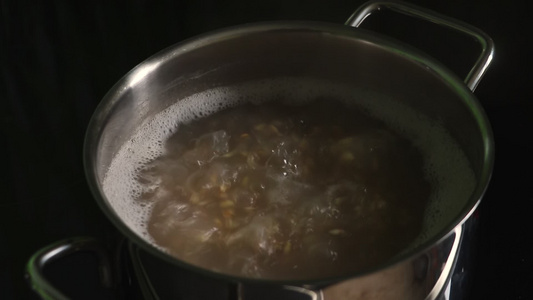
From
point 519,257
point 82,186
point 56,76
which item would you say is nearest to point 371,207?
point 519,257

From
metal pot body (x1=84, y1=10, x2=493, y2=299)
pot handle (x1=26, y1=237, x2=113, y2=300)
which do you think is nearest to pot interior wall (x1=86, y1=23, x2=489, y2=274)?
metal pot body (x1=84, y1=10, x2=493, y2=299)

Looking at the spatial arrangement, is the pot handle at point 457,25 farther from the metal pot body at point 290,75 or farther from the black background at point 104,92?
the black background at point 104,92

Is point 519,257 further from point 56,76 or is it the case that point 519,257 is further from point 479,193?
point 56,76

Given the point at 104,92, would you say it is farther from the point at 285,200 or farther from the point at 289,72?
the point at 285,200

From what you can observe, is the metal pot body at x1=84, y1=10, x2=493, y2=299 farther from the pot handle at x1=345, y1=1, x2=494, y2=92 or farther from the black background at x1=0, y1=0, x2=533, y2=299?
the black background at x1=0, y1=0, x2=533, y2=299

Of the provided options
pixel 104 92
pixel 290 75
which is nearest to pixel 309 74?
pixel 290 75

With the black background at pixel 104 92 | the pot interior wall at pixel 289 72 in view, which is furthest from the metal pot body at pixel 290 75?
the black background at pixel 104 92
